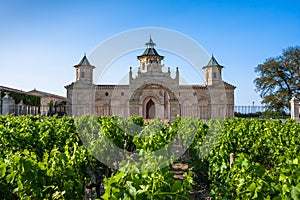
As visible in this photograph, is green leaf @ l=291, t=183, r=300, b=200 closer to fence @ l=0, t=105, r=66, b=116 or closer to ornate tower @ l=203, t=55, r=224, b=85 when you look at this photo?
fence @ l=0, t=105, r=66, b=116

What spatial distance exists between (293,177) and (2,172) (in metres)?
2.53

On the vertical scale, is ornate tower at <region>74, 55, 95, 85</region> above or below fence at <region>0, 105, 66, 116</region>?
above

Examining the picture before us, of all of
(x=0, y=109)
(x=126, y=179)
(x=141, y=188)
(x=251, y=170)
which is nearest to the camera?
(x=141, y=188)

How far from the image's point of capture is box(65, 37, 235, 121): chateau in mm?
32188

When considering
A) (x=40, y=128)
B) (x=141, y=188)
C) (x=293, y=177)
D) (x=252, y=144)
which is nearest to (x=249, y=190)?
(x=293, y=177)

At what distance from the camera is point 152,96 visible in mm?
33500

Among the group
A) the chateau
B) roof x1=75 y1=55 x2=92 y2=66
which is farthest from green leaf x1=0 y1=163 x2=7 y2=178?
roof x1=75 y1=55 x2=92 y2=66

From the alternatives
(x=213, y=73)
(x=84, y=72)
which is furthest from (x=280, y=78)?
(x=84, y=72)

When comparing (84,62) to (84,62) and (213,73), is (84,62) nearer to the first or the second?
(84,62)

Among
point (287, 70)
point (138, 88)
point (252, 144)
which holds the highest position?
point (287, 70)

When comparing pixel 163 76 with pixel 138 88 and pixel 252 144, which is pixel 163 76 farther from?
pixel 252 144

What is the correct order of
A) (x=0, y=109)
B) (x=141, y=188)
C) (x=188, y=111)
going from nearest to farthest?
1. (x=141, y=188)
2. (x=0, y=109)
3. (x=188, y=111)

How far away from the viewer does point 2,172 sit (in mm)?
2479

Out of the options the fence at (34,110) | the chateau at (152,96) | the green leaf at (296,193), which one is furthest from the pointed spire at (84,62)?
the green leaf at (296,193)
